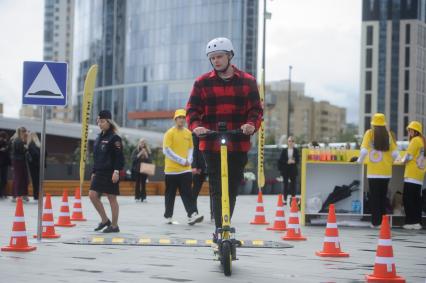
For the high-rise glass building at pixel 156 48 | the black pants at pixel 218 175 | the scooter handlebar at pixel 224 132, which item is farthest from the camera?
the high-rise glass building at pixel 156 48

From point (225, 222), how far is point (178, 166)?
21.4 feet

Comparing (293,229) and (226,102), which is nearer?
(226,102)

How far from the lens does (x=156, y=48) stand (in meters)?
104

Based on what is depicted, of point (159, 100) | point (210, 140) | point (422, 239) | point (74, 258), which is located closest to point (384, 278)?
point (210, 140)

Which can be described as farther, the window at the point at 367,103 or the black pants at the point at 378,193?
the window at the point at 367,103

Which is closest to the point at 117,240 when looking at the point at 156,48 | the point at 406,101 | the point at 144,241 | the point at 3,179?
the point at 144,241

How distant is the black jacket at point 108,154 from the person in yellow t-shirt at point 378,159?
4201 millimetres

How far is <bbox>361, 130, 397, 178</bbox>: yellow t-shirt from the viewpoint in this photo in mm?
13055

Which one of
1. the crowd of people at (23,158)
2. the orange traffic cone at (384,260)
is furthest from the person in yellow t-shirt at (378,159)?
the crowd of people at (23,158)

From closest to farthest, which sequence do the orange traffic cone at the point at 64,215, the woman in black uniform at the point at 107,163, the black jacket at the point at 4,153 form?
the woman in black uniform at the point at 107,163, the orange traffic cone at the point at 64,215, the black jacket at the point at 4,153

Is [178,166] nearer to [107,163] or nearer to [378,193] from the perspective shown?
[107,163]

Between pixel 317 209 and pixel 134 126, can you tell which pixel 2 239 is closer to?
pixel 317 209

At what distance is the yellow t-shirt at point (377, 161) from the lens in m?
13.1

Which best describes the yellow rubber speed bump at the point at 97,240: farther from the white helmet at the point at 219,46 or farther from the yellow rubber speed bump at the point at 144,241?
the white helmet at the point at 219,46
